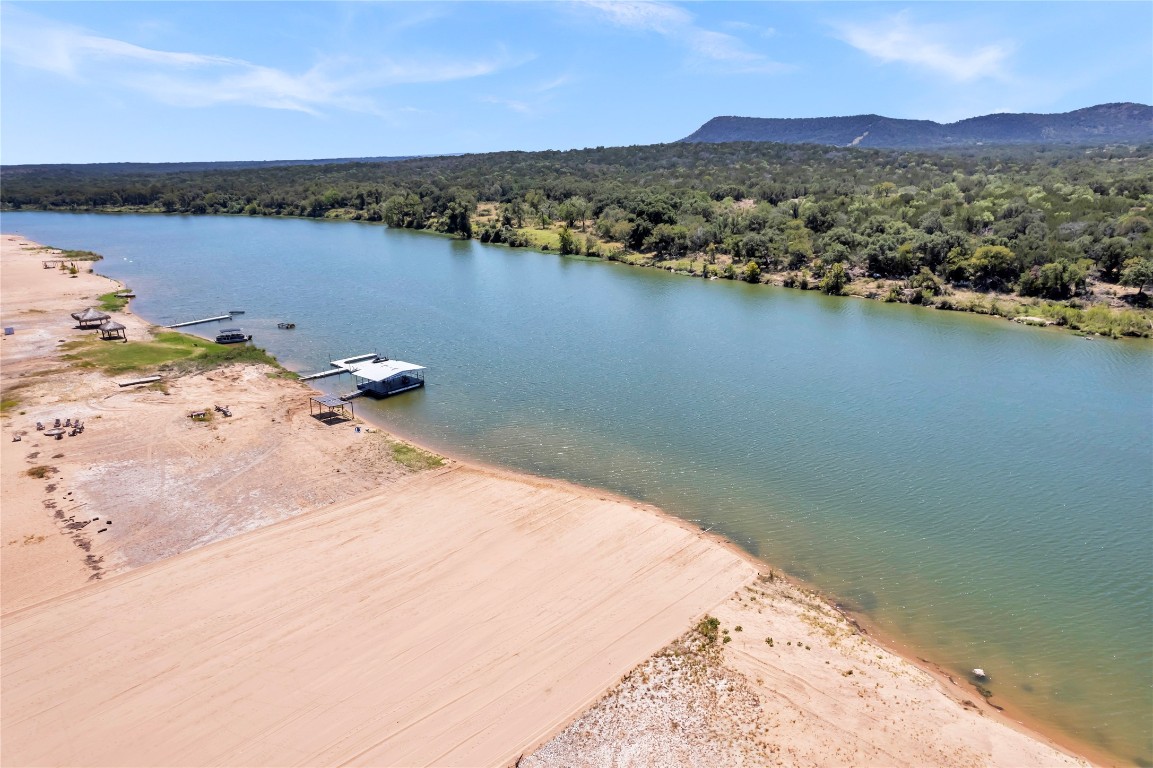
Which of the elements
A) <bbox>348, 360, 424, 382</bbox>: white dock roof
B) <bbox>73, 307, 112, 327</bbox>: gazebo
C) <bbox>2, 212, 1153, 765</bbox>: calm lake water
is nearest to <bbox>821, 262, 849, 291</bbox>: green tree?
<bbox>2, 212, 1153, 765</bbox>: calm lake water

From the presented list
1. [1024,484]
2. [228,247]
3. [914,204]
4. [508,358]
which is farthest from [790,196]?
[228,247]

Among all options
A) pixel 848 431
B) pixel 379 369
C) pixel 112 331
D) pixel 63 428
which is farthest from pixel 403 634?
pixel 112 331

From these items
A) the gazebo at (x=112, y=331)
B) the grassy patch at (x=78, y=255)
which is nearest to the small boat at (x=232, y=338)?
the gazebo at (x=112, y=331)

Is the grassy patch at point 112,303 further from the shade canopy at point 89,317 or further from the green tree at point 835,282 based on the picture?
the green tree at point 835,282

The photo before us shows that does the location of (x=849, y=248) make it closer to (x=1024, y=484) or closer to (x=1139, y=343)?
(x=1139, y=343)

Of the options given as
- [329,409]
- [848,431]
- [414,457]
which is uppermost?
[848,431]

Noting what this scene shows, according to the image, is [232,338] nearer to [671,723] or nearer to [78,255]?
[671,723]
